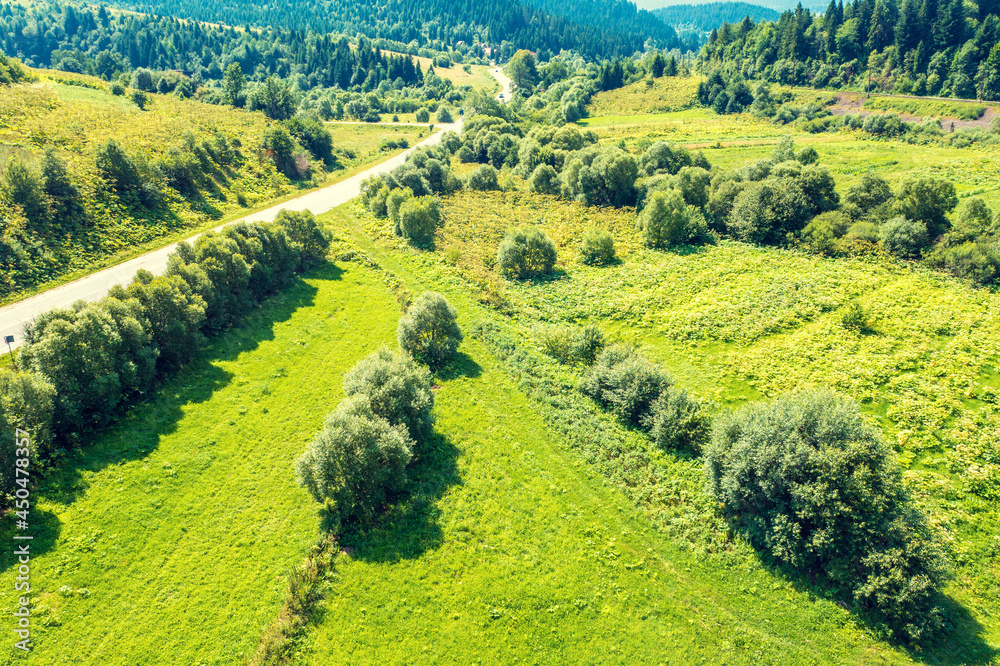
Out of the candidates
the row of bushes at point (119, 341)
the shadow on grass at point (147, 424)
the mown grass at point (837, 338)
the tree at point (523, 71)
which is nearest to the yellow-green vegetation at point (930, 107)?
the mown grass at point (837, 338)

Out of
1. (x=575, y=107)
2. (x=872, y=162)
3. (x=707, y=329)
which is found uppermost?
(x=575, y=107)

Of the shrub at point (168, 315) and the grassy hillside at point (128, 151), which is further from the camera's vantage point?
the grassy hillside at point (128, 151)

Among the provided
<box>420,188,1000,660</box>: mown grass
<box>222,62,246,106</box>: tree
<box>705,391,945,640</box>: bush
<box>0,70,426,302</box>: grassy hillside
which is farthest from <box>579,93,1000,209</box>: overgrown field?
<box>222,62,246,106</box>: tree

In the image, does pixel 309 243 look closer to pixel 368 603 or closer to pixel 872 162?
pixel 368 603

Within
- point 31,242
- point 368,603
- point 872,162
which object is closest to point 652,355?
point 368,603

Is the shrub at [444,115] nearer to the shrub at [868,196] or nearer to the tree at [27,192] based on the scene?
the tree at [27,192]

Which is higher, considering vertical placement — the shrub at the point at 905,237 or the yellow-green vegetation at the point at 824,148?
the yellow-green vegetation at the point at 824,148
